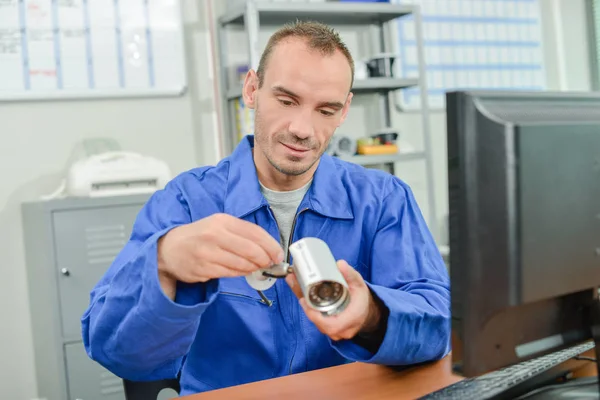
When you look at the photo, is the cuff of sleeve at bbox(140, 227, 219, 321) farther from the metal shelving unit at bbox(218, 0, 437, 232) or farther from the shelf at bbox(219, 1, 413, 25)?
the shelf at bbox(219, 1, 413, 25)

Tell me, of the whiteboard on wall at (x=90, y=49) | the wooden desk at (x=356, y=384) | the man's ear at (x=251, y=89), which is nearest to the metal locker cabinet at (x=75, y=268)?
the whiteboard on wall at (x=90, y=49)

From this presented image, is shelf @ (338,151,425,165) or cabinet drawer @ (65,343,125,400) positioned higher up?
shelf @ (338,151,425,165)

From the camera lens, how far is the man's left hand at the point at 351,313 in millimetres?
925

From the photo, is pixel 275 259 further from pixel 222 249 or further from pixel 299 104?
pixel 299 104

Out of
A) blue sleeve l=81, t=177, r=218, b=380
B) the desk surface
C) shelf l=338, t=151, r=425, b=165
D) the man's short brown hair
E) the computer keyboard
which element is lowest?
the desk surface

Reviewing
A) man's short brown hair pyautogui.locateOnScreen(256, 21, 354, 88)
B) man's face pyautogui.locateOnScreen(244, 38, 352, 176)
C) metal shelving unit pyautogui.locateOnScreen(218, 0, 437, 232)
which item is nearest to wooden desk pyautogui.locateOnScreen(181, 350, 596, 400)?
man's face pyautogui.locateOnScreen(244, 38, 352, 176)

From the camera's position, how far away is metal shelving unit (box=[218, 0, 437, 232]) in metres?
2.91

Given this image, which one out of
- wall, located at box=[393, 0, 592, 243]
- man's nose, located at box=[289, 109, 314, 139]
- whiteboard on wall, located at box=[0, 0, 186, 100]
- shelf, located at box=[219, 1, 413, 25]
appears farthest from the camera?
wall, located at box=[393, 0, 592, 243]

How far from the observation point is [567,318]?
0.86 m

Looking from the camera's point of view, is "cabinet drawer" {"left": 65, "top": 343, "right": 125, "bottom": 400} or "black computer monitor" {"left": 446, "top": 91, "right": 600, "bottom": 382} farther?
"cabinet drawer" {"left": 65, "top": 343, "right": 125, "bottom": 400}

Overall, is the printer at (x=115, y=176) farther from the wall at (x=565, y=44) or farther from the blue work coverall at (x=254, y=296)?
the wall at (x=565, y=44)

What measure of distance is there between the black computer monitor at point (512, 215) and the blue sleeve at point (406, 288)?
11.1 inches

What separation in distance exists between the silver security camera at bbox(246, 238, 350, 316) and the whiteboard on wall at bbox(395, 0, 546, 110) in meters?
2.84

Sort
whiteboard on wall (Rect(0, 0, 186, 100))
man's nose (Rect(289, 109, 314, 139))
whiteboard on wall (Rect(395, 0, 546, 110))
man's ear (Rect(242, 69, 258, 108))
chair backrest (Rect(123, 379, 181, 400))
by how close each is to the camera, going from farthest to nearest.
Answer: whiteboard on wall (Rect(395, 0, 546, 110)) < whiteboard on wall (Rect(0, 0, 186, 100)) < man's ear (Rect(242, 69, 258, 108)) < man's nose (Rect(289, 109, 314, 139)) < chair backrest (Rect(123, 379, 181, 400))
